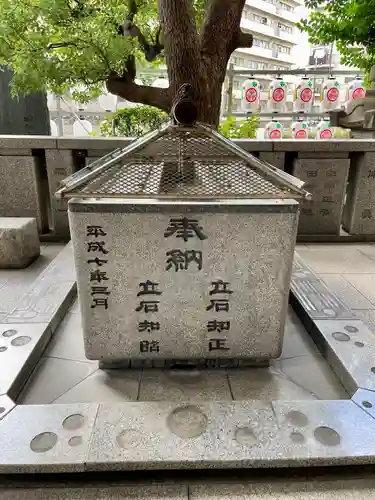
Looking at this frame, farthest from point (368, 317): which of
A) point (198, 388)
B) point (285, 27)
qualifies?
point (285, 27)

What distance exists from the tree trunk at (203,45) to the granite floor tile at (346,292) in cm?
192

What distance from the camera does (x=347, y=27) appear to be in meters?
7.64

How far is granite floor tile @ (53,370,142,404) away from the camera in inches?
86.0

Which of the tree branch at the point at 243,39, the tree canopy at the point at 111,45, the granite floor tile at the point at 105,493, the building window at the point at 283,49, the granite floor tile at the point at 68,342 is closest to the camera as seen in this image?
the granite floor tile at the point at 105,493

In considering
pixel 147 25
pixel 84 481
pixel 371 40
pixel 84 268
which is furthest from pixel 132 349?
pixel 371 40

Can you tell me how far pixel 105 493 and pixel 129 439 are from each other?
0.74ft

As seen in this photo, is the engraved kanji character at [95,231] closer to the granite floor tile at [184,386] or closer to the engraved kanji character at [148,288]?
the engraved kanji character at [148,288]

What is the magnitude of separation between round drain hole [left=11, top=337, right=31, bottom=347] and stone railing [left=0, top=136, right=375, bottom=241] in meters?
2.42

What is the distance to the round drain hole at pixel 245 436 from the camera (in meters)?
1.79

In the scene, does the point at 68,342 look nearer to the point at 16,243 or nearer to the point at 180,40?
the point at 16,243

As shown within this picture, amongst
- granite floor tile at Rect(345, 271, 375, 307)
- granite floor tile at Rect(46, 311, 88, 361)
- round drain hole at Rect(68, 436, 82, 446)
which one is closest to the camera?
round drain hole at Rect(68, 436, 82, 446)

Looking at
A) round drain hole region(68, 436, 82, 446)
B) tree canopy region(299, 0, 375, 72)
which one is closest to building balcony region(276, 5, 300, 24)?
tree canopy region(299, 0, 375, 72)

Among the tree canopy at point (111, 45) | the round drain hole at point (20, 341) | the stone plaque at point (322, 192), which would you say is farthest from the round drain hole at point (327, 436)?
the tree canopy at point (111, 45)

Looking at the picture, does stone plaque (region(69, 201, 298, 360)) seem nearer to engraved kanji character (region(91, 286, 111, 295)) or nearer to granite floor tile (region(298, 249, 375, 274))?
engraved kanji character (region(91, 286, 111, 295))
